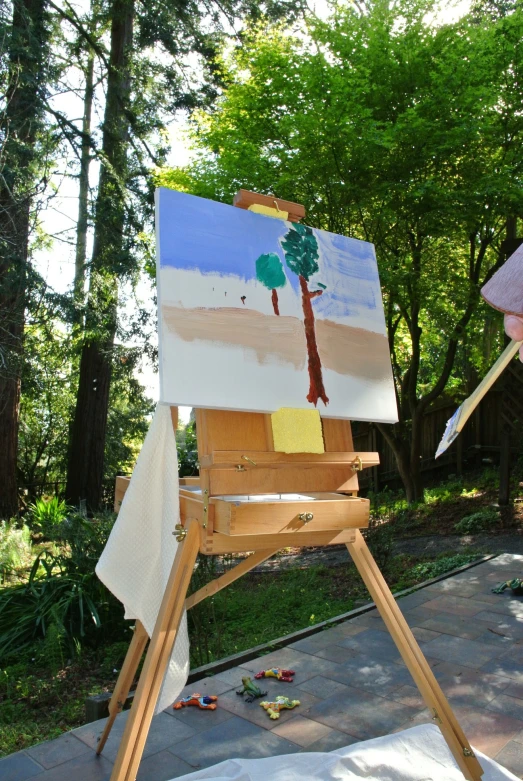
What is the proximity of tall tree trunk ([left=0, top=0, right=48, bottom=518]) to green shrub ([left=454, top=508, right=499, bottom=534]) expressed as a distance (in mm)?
5757

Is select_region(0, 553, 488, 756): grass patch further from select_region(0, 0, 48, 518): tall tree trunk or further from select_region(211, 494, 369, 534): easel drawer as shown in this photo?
select_region(0, 0, 48, 518): tall tree trunk

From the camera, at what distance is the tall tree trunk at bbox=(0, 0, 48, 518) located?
274 inches

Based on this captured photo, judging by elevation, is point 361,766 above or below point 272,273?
below

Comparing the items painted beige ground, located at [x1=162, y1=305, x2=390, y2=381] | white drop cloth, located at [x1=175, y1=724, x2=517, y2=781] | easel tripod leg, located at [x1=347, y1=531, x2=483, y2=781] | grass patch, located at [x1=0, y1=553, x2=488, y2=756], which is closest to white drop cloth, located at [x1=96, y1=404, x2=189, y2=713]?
painted beige ground, located at [x1=162, y1=305, x2=390, y2=381]

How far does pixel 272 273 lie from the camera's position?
8.14 feet

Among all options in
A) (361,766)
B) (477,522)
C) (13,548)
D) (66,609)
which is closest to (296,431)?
(361,766)

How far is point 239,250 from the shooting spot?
2.41 metres

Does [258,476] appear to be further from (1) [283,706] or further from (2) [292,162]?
(2) [292,162]

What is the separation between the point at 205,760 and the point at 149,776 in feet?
0.72

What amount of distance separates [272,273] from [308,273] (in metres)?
0.19

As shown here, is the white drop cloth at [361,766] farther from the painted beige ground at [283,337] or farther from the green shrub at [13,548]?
the green shrub at [13,548]

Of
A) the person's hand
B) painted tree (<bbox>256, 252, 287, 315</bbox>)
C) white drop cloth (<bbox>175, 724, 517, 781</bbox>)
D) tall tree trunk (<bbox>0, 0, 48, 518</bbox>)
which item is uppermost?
tall tree trunk (<bbox>0, 0, 48, 518</bbox>)

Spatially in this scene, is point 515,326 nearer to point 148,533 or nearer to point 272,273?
point 272,273

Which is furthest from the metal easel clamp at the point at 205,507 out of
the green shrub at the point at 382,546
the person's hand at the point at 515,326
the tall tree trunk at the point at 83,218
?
the tall tree trunk at the point at 83,218
